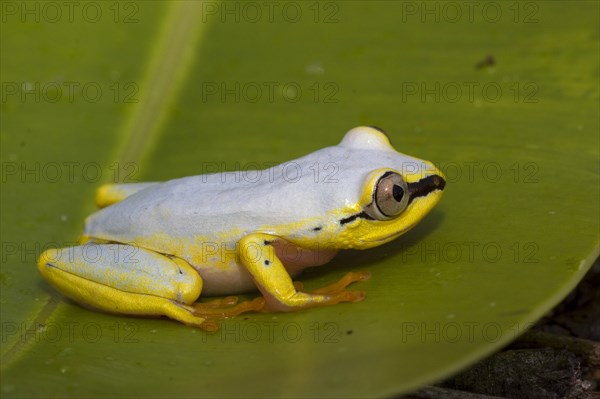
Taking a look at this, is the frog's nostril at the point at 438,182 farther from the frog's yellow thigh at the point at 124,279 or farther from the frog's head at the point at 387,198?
the frog's yellow thigh at the point at 124,279

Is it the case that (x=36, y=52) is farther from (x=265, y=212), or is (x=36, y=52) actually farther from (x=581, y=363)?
(x=581, y=363)

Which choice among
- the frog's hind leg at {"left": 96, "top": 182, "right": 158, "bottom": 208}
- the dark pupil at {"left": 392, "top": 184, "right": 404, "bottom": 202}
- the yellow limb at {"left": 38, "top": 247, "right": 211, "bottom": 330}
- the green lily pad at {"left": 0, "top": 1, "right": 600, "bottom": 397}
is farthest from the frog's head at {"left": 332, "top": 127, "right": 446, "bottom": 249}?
the frog's hind leg at {"left": 96, "top": 182, "right": 158, "bottom": 208}

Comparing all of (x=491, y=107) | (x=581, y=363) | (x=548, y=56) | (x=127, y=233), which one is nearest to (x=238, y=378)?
(x=127, y=233)

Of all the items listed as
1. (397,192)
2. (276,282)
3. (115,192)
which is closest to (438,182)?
(397,192)

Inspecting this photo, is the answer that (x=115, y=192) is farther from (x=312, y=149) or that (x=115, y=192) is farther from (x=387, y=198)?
(x=387, y=198)

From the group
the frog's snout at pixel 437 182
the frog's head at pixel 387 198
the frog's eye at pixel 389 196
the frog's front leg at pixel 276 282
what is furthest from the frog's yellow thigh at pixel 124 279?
the frog's snout at pixel 437 182

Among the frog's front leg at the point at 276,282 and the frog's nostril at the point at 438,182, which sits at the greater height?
the frog's nostril at the point at 438,182
